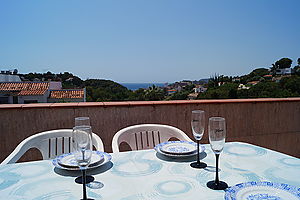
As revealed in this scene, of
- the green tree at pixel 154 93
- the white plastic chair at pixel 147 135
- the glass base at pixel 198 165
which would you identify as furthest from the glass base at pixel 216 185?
the green tree at pixel 154 93

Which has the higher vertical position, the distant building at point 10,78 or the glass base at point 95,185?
the distant building at point 10,78

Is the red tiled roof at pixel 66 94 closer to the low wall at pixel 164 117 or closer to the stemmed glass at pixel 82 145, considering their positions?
the low wall at pixel 164 117

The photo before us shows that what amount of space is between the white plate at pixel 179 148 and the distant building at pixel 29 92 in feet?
15.9

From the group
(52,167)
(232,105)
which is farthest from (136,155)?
(232,105)

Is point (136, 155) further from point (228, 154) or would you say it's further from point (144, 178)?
point (228, 154)

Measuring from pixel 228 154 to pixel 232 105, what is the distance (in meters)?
1.45

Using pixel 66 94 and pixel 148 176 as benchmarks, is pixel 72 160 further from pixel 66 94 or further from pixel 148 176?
pixel 66 94

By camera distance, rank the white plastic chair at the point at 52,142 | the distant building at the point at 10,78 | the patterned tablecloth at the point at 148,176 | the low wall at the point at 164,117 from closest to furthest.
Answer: the patterned tablecloth at the point at 148,176, the white plastic chair at the point at 52,142, the low wall at the point at 164,117, the distant building at the point at 10,78

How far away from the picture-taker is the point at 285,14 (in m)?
10.5

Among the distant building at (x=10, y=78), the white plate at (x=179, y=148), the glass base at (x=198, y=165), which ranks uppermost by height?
the distant building at (x=10, y=78)

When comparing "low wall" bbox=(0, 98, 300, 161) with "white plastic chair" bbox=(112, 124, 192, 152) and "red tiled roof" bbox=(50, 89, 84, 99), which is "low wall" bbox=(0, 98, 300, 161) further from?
"red tiled roof" bbox=(50, 89, 84, 99)

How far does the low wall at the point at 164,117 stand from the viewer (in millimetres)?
2086

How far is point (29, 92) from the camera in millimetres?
6566

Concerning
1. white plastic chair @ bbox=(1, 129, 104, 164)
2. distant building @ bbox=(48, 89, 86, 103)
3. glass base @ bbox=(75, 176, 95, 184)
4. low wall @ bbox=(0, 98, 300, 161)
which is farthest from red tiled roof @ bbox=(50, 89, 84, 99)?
glass base @ bbox=(75, 176, 95, 184)
